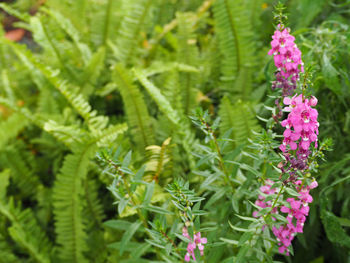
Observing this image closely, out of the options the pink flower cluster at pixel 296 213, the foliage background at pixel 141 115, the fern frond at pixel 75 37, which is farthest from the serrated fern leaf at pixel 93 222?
the pink flower cluster at pixel 296 213

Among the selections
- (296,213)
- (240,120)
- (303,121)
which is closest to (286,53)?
(303,121)

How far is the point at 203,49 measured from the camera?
2.19m

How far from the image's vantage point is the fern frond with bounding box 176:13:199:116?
1.76 m

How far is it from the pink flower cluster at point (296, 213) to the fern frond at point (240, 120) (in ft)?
1.67

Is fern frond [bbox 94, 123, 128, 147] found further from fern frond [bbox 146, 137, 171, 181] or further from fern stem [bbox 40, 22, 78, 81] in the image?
fern stem [bbox 40, 22, 78, 81]

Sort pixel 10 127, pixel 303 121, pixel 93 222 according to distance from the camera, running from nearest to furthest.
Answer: pixel 303 121 → pixel 93 222 → pixel 10 127

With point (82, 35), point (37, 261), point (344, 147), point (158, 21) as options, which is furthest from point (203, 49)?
point (37, 261)

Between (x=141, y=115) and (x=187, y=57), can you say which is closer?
(x=141, y=115)

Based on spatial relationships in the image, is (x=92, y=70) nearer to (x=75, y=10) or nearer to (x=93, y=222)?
(x=75, y=10)

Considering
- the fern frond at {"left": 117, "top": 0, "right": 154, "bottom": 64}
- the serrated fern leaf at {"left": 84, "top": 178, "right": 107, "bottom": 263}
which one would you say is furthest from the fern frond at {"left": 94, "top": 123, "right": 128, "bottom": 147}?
the fern frond at {"left": 117, "top": 0, "right": 154, "bottom": 64}

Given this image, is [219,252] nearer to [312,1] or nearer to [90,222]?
[90,222]

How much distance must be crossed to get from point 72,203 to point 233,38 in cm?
101

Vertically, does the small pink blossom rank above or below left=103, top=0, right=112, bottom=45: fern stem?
below

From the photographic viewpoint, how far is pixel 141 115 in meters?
1.59
